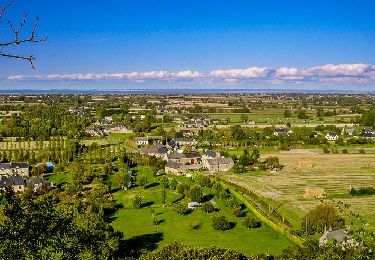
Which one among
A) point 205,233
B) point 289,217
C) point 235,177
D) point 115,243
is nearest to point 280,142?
point 235,177

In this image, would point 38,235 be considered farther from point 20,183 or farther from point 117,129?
A: point 117,129

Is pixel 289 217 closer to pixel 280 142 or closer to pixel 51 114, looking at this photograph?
pixel 280 142

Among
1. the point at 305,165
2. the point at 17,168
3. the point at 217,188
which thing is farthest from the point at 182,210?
the point at 305,165

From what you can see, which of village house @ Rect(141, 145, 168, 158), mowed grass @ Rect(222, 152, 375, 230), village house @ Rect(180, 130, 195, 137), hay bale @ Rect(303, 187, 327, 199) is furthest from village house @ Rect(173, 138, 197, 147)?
hay bale @ Rect(303, 187, 327, 199)

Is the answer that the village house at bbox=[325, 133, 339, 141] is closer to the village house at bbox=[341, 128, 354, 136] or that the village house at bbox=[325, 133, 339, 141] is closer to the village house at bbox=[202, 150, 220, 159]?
the village house at bbox=[341, 128, 354, 136]

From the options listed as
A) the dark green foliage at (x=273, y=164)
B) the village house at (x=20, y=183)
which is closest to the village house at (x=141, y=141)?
the dark green foliage at (x=273, y=164)

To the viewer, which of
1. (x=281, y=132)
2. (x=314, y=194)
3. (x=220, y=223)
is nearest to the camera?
(x=220, y=223)
